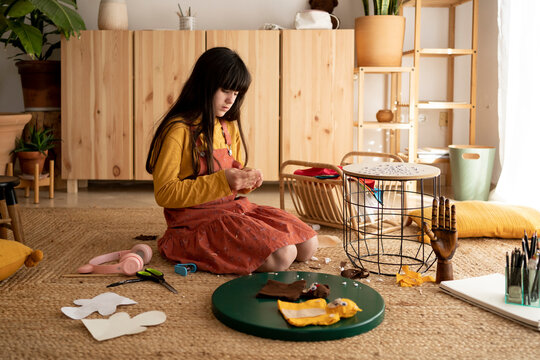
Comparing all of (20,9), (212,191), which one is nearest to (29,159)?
(20,9)

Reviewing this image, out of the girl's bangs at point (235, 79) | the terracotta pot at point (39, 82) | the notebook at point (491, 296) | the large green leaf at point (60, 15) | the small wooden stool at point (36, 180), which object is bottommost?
the notebook at point (491, 296)

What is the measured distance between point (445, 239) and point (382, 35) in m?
2.02

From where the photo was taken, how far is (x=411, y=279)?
1.83 metres

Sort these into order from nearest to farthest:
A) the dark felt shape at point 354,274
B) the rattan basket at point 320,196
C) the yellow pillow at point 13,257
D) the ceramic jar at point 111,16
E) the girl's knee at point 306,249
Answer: the yellow pillow at point 13,257 → the dark felt shape at point 354,274 → the girl's knee at point 306,249 → the rattan basket at point 320,196 → the ceramic jar at point 111,16

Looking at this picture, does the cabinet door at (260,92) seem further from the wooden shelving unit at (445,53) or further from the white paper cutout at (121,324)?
the white paper cutout at (121,324)

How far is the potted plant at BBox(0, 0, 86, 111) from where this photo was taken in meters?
3.33

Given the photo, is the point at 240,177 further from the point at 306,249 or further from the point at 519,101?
the point at 519,101

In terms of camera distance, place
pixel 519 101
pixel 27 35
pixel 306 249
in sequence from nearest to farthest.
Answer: pixel 306 249 → pixel 519 101 → pixel 27 35

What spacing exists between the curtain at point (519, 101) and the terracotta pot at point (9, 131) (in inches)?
104

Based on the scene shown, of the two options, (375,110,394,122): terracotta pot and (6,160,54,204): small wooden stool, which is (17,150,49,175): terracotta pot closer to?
(6,160,54,204): small wooden stool

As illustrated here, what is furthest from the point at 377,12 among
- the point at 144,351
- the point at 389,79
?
the point at 144,351

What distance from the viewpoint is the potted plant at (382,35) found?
3.52 metres

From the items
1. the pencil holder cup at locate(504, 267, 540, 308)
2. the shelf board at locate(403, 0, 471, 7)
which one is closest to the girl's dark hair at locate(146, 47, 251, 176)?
the pencil holder cup at locate(504, 267, 540, 308)

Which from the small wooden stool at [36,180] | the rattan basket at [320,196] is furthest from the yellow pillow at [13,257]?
the small wooden stool at [36,180]
